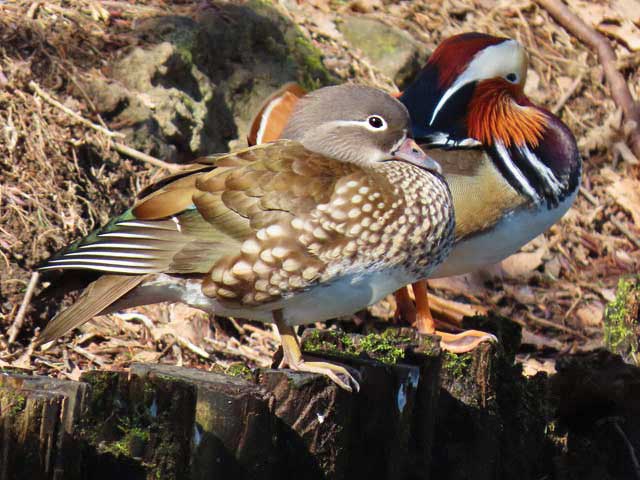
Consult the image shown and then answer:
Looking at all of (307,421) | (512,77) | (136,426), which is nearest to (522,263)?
(512,77)

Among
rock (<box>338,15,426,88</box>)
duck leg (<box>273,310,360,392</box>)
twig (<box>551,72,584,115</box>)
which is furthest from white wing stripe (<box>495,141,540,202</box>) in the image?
twig (<box>551,72,584,115</box>)

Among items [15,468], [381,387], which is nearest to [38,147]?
[381,387]

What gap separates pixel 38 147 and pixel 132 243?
131 cm

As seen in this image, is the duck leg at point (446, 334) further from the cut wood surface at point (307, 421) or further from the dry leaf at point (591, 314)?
the dry leaf at point (591, 314)

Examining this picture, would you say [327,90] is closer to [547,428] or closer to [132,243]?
[132,243]

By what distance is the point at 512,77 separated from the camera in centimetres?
477

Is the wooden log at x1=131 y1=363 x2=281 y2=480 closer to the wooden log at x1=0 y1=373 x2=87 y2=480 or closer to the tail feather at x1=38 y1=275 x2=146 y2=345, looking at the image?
the wooden log at x1=0 y1=373 x2=87 y2=480

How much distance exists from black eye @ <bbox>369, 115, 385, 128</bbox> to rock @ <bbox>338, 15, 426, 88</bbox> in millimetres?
2793

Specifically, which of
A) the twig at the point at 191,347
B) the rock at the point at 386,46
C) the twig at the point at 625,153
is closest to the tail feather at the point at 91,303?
the twig at the point at 191,347

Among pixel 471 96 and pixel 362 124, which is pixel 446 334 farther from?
pixel 471 96

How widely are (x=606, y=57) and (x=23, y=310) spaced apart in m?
4.59

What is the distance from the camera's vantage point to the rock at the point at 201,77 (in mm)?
4660

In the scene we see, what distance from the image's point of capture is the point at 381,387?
9.71 ft

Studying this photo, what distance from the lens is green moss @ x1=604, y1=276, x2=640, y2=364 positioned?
461cm
